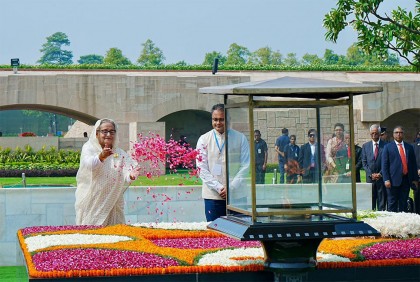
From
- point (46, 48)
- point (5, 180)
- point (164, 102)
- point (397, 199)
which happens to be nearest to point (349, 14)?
point (397, 199)

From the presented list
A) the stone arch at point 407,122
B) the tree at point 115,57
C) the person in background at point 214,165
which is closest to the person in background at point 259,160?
the person in background at point 214,165

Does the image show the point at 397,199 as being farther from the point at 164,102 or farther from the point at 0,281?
the point at 164,102

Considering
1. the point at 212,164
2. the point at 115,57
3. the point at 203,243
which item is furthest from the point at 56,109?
the point at 115,57

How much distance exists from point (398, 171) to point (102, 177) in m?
5.90

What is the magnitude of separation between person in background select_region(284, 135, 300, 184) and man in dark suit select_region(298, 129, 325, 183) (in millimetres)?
35

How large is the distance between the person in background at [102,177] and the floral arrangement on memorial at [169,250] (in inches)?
15.8

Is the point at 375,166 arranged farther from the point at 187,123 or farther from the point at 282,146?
the point at 187,123

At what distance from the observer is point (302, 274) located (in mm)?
6238

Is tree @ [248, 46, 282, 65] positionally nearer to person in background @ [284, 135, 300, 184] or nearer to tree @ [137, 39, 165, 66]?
tree @ [137, 39, 165, 66]

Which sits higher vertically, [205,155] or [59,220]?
[205,155]

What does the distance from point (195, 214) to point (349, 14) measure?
3929mm

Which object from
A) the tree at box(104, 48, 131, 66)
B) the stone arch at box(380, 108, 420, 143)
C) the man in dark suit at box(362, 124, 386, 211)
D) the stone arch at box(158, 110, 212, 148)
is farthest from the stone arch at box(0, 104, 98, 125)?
the tree at box(104, 48, 131, 66)

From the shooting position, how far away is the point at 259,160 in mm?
6234

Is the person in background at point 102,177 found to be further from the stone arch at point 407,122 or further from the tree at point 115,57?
the tree at point 115,57
